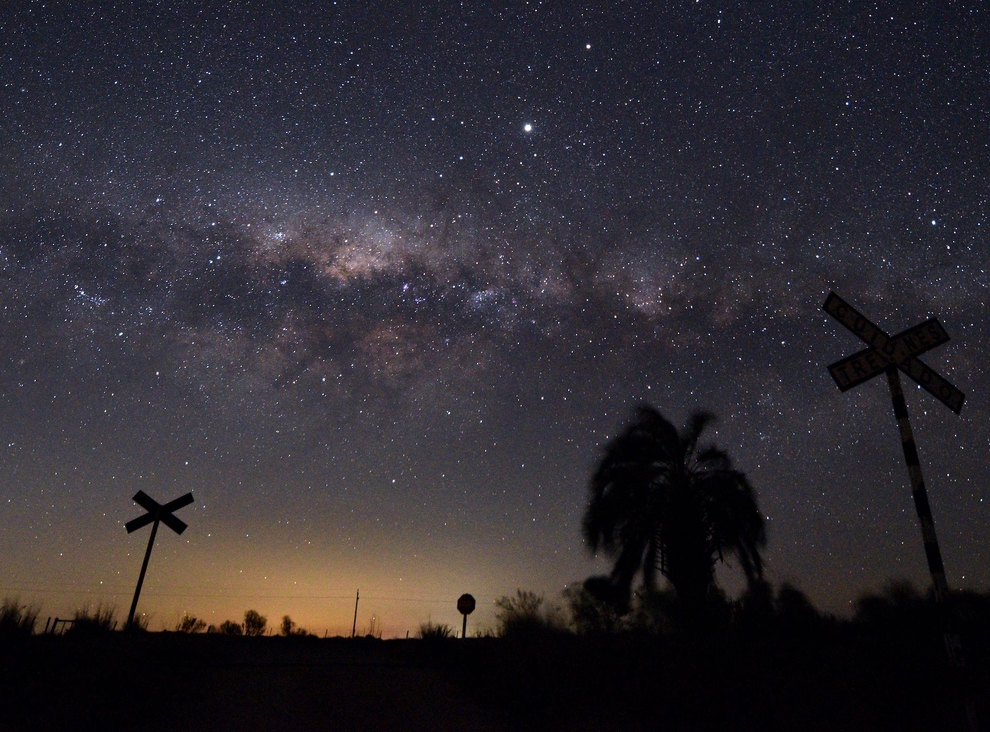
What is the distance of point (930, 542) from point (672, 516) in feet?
38.7

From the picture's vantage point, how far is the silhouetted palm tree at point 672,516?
1794 centimetres

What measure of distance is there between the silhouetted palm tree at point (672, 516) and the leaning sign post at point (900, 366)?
1139 cm

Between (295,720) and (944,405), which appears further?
(295,720)

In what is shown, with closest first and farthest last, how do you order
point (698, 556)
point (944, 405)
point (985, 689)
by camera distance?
point (944, 405), point (985, 689), point (698, 556)

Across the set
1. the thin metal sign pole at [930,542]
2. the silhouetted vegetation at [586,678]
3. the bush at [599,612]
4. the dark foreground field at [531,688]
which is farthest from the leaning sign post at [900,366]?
the bush at [599,612]

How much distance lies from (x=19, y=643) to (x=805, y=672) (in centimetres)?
1331

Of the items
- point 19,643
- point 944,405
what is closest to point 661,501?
point 944,405

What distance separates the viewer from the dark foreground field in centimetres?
808

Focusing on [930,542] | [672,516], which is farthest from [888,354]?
[672,516]

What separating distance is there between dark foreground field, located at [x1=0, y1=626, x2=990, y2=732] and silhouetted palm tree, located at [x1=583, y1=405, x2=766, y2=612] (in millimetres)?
4639

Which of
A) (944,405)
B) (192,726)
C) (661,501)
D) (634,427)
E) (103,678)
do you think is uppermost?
(634,427)

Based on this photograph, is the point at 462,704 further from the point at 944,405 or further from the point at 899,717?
the point at 944,405

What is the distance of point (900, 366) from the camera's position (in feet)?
24.0

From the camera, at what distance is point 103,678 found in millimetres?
10297
